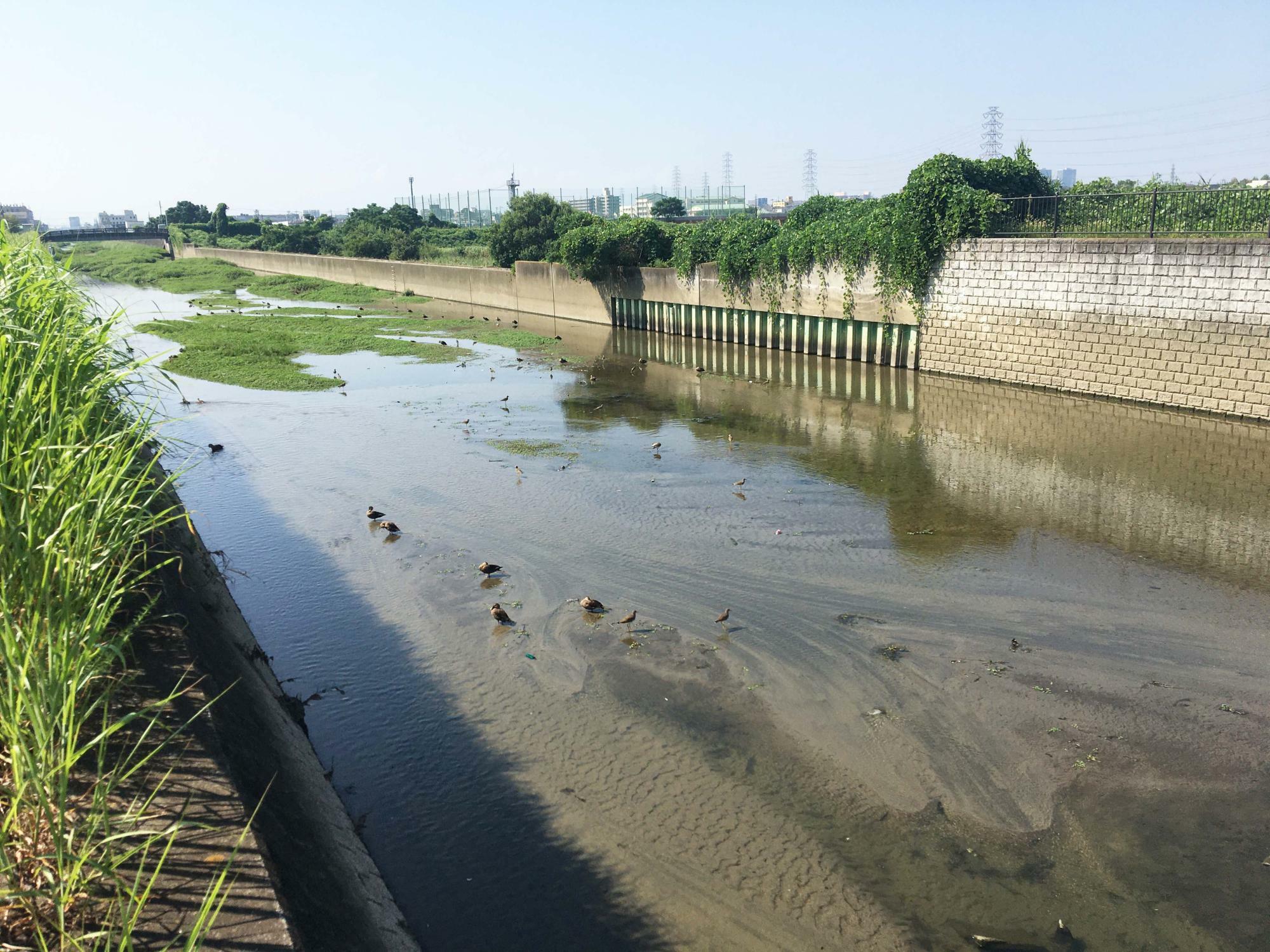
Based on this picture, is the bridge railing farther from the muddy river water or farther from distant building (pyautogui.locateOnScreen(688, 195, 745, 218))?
the muddy river water

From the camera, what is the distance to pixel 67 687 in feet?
13.0

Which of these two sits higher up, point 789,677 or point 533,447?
point 533,447

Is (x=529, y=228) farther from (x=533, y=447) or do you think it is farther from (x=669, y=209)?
(x=533, y=447)

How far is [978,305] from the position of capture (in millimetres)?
23453

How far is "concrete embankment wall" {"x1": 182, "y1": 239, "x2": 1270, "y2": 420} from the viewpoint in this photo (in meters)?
18.0

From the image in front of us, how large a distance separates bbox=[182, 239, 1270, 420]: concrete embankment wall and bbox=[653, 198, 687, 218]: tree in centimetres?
3884

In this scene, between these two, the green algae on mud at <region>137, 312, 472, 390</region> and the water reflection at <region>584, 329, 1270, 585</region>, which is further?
the green algae on mud at <region>137, 312, 472, 390</region>

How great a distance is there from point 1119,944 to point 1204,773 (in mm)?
2353

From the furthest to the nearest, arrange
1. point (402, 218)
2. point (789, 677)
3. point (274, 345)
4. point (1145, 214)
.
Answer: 1. point (402, 218)
2. point (274, 345)
3. point (1145, 214)
4. point (789, 677)

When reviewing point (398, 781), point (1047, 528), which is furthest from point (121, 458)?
point (1047, 528)

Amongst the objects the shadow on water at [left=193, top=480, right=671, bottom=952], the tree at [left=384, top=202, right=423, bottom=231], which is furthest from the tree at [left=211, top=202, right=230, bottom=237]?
the shadow on water at [left=193, top=480, right=671, bottom=952]

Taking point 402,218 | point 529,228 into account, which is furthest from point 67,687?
point 402,218

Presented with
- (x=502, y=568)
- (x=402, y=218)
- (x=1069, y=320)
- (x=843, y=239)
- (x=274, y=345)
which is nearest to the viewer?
(x=502, y=568)

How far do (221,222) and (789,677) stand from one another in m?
93.0
